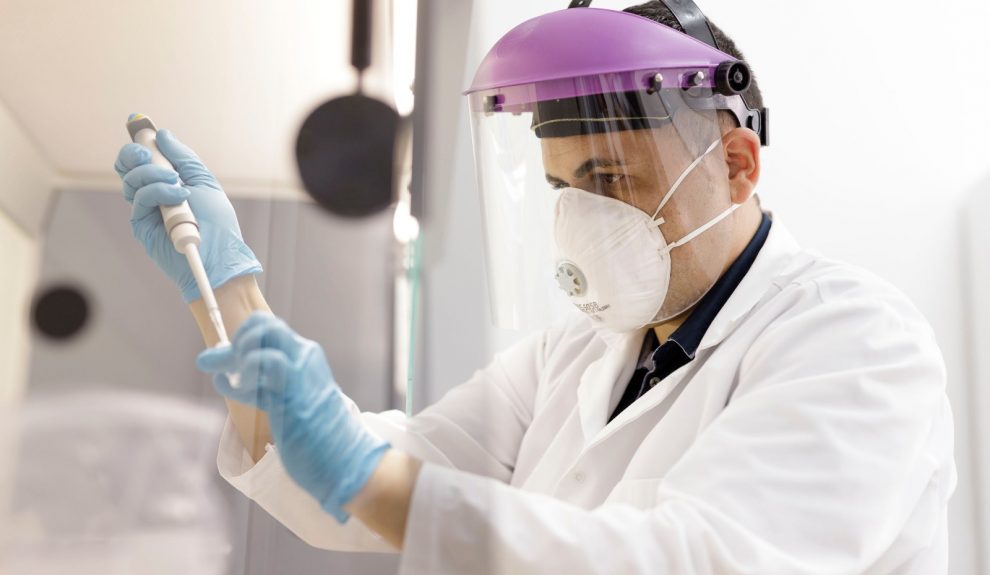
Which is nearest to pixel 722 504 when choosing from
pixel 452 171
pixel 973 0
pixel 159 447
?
pixel 452 171

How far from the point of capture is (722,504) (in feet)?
2.73

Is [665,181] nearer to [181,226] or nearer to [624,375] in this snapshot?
[624,375]

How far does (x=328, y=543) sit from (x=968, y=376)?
1.21 m

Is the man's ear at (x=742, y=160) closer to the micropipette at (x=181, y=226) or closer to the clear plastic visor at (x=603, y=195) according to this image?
the clear plastic visor at (x=603, y=195)

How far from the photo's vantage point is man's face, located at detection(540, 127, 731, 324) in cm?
106

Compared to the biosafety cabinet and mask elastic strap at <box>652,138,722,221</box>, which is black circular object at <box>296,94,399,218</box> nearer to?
the biosafety cabinet

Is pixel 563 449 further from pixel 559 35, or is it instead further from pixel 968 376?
pixel 968 376

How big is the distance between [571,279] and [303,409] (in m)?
0.47

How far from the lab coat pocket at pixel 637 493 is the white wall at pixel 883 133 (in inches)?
29.0

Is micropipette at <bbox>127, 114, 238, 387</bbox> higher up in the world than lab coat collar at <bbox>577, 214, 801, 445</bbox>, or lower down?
higher up

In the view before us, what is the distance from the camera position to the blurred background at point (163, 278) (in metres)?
0.78

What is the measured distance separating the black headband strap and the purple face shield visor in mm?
37

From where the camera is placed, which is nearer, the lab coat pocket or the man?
the man

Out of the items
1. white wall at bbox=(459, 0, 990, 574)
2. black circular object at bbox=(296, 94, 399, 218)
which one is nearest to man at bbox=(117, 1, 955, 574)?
black circular object at bbox=(296, 94, 399, 218)
